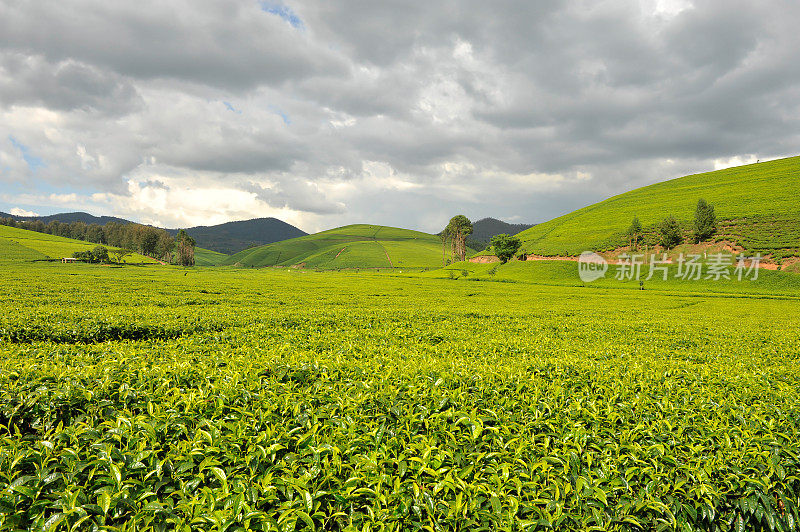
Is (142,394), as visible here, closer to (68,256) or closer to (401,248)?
(68,256)

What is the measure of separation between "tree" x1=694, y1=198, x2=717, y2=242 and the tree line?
14741 cm

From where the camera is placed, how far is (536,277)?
3044 inches

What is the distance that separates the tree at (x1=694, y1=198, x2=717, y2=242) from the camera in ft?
242

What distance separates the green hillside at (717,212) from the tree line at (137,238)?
121 m

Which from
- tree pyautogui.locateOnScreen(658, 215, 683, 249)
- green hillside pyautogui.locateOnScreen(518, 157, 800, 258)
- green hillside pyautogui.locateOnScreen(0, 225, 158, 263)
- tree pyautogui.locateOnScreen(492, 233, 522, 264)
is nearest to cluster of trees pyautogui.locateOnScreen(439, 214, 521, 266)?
tree pyautogui.locateOnScreen(492, 233, 522, 264)

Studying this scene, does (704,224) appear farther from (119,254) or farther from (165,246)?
(165,246)

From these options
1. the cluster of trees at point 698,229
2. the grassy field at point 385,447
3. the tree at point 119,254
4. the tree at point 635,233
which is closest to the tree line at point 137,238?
the tree at point 119,254

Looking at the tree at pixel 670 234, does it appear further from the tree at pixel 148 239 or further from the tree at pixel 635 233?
the tree at pixel 148 239

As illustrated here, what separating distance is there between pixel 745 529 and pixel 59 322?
1674cm

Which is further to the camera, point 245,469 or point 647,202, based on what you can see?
point 647,202

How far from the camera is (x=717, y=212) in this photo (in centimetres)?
8675

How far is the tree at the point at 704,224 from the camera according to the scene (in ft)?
Result: 242

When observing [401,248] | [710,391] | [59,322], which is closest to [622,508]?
[710,391]

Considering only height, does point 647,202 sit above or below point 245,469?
above
